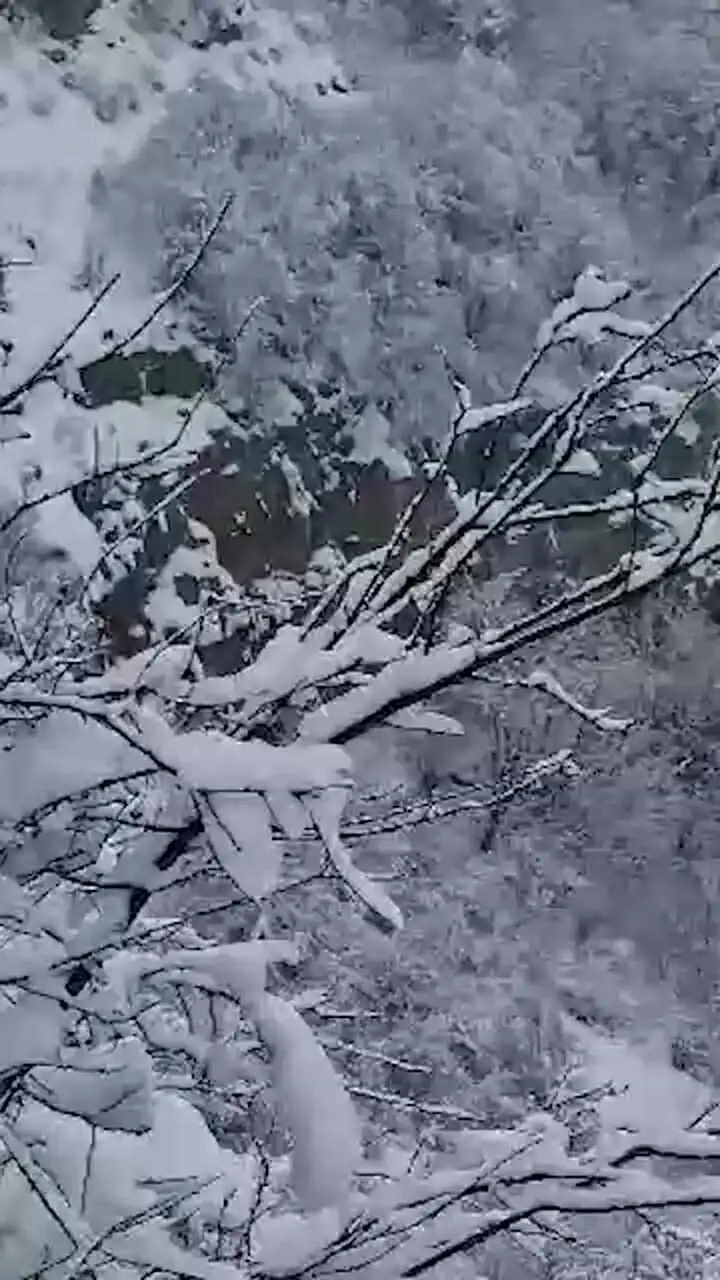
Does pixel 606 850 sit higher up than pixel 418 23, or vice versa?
pixel 418 23

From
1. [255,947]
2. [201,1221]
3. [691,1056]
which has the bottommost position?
[691,1056]

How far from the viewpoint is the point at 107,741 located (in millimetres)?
1275

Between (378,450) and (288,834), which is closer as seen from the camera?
(288,834)

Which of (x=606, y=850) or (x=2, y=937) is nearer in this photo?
(x=2, y=937)

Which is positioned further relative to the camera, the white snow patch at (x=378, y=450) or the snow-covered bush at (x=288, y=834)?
the white snow patch at (x=378, y=450)

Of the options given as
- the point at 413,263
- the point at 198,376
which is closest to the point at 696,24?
the point at 413,263

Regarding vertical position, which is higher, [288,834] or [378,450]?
[288,834]

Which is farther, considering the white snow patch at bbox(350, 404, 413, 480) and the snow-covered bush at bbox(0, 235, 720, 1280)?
the white snow patch at bbox(350, 404, 413, 480)

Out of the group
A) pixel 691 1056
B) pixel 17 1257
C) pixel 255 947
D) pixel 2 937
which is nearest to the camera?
pixel 255 947

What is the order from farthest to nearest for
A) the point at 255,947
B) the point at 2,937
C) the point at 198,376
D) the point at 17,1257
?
the point at 198,376 < the point at 17,1257 < the point at 2,937 < the point at 255,947

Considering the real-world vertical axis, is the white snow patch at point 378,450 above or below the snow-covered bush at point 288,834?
below

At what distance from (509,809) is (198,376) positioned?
116 inches

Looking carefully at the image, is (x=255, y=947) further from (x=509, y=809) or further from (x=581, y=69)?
(x=581, y=69)

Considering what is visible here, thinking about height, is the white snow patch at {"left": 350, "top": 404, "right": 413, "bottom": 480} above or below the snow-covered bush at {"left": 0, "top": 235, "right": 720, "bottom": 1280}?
below
